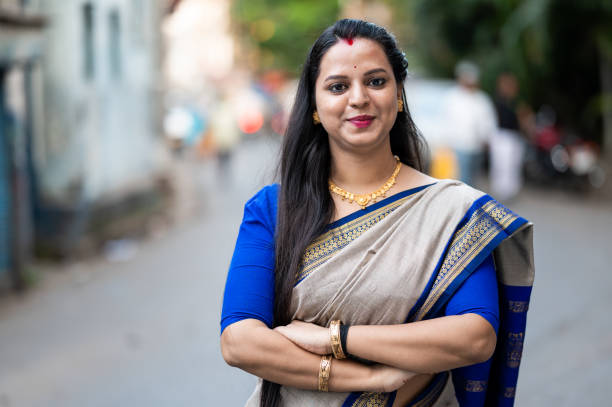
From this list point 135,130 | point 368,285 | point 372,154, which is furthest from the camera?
point 135,130

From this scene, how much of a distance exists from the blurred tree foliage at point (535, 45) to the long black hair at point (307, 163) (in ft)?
36.0

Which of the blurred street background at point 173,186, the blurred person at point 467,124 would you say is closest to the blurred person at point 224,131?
the blurred street background at point 173,186

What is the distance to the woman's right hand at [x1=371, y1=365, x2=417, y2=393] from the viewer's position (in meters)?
1.94

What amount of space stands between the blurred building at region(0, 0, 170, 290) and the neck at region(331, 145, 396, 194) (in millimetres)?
5670

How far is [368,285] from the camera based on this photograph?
197cm

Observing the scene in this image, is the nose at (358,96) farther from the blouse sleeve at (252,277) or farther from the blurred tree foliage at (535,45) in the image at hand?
the blurred tree foliage at (535,45)

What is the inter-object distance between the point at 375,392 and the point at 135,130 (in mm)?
9660

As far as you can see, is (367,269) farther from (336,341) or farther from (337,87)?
(337,87)

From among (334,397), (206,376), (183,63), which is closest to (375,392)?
(334,397)

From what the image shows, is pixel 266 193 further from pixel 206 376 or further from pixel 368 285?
pixel 206 376

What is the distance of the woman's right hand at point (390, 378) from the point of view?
6.38 feet

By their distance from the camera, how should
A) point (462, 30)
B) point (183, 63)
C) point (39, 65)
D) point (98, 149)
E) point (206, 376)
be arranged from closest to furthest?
point (206, 376)
point (39, 65)
point (98, 149)
point (462, 30)
point (183, 63)

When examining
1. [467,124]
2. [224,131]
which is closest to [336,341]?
[467,124]

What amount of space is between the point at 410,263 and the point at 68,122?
7.73m
